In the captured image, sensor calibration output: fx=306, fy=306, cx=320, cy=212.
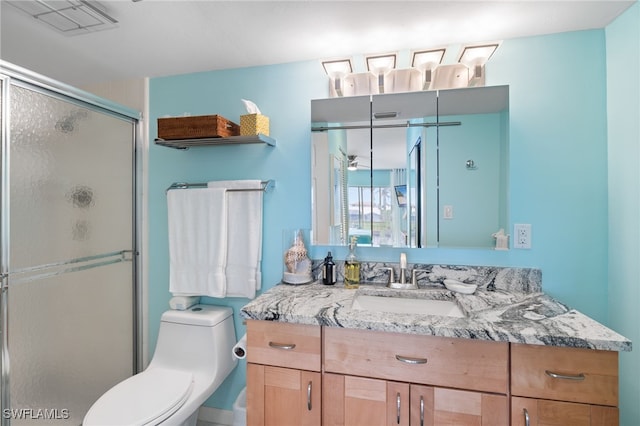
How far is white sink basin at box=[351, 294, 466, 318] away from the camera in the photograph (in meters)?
1.41

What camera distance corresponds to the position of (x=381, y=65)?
1585 millimetres

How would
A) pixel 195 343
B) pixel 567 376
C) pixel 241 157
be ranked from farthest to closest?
pixel 241 157, pixel 195 343, pixel 567 376

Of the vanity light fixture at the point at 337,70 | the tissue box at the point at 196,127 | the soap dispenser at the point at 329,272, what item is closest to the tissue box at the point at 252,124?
the tissue box at the point at 196,127

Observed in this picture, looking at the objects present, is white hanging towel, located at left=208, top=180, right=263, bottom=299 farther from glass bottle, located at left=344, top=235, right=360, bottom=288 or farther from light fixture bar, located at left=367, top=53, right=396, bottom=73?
Result: light fixture bar, located at left=367, top=53, right=396, bottom=73

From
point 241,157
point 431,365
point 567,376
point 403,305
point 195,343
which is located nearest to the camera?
point 567,376

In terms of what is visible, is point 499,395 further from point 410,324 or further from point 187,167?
point 187,167

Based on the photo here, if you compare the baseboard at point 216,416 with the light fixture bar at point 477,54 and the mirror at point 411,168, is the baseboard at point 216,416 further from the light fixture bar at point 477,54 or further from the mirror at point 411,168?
the light fixture bar at point 477,54

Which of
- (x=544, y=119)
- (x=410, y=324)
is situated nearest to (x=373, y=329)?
(x=410, y=324)

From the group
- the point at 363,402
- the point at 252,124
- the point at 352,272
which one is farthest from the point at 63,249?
the point at 363,402

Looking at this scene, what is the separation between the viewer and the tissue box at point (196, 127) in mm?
1574

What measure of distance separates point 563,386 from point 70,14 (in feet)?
7.74

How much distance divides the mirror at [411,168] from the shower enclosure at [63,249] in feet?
4.03

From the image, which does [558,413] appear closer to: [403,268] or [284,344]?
[403,268]

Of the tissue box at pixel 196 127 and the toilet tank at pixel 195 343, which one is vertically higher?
the tissue box at pixel 196 127
